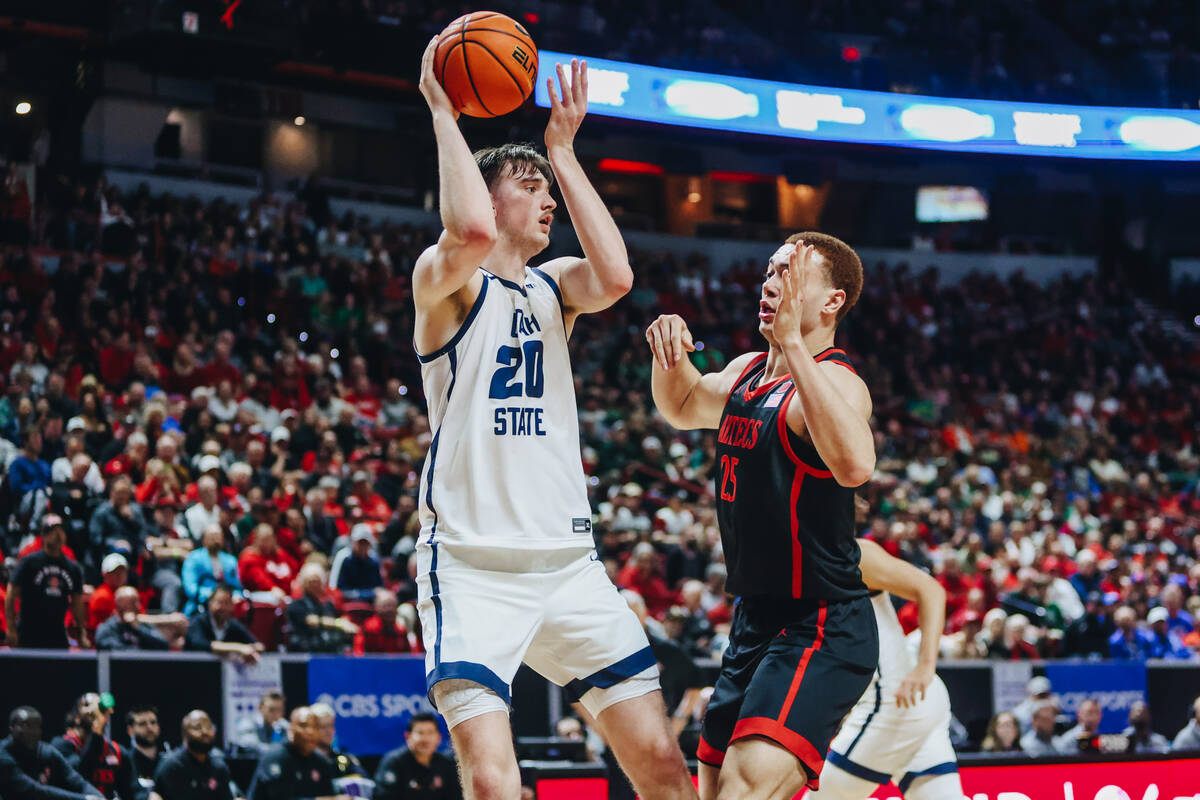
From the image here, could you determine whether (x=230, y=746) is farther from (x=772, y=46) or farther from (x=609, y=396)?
(x=772, y=46)

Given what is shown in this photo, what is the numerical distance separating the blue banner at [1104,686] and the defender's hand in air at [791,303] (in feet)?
31.4

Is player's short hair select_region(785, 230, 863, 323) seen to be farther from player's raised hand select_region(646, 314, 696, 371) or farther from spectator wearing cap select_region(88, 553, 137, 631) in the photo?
spectator wearing cap select_region(88, 553, 137, 631)

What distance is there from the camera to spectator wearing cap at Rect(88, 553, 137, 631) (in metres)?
10.1

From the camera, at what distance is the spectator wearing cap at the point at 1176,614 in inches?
604

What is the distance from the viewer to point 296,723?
911 cm

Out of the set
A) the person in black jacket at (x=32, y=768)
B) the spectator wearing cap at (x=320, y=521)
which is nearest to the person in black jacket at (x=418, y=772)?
the person in black jacket at (x=32, y=768)

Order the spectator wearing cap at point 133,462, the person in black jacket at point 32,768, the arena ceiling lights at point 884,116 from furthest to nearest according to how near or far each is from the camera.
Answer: the arena ceiling lights at point 884,116, the spectator wearing cap at point 133,462, the person in black jacket at point 32,768

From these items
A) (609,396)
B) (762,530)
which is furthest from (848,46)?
(762,530)

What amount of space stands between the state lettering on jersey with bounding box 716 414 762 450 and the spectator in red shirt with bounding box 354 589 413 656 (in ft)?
22.3

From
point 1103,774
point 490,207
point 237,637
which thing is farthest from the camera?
point 237,637

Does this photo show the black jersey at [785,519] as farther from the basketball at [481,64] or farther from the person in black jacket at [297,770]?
the person in black jacket at [297,770]

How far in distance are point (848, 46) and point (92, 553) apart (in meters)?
21.9

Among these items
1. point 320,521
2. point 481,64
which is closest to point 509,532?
point 481,64

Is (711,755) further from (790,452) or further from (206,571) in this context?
(206,571)
